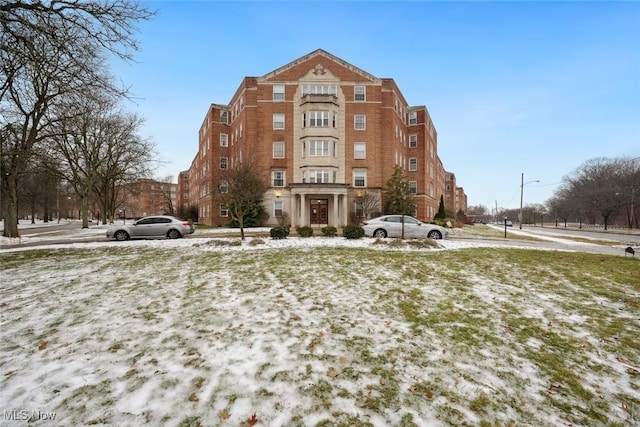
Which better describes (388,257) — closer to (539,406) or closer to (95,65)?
(539,406)

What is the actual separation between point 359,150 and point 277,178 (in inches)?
353

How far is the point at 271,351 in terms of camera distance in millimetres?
4125

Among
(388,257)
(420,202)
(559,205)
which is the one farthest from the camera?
(559,205)

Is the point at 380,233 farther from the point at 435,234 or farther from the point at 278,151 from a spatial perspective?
the point at 278,151

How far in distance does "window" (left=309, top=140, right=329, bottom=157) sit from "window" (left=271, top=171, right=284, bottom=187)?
375 centimetres

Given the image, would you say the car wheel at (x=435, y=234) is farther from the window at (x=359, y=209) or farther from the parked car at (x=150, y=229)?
the parked car at (x=150, y=229)

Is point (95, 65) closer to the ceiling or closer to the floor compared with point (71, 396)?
closer to the ceiling

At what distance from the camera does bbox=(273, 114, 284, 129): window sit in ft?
102

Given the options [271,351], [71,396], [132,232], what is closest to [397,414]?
[271,351]

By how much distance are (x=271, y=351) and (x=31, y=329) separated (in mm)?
3941

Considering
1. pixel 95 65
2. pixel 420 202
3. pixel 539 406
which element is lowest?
pixel 539 406

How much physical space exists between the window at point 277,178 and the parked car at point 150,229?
1323cm

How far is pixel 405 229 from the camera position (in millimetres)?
17422

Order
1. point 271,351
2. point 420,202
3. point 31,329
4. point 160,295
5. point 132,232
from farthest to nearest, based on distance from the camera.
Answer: point 420,202 → point 132,232 → point 160,295 → point 31,329 → point 271,351
